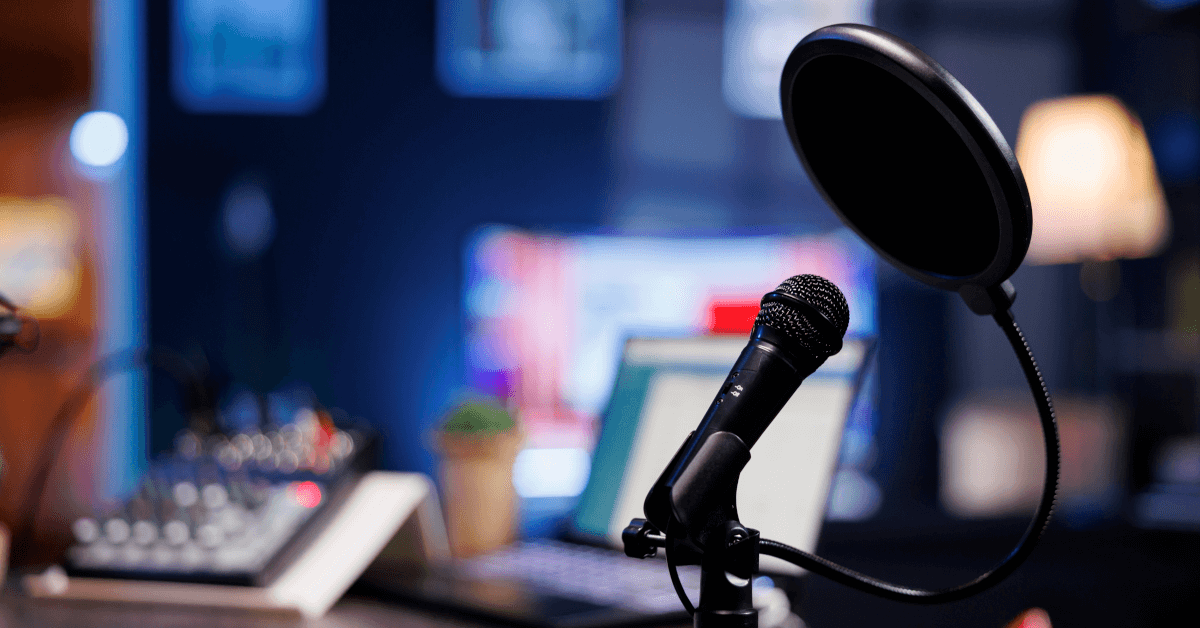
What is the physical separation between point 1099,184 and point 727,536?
2064 millimetres

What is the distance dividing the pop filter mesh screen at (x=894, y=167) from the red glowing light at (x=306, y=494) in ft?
2.15

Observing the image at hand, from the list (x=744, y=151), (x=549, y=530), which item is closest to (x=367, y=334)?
(x=549, y=530)

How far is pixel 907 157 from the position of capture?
20.2 inches

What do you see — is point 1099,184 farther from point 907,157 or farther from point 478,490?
point 907,157

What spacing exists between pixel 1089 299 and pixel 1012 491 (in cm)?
73

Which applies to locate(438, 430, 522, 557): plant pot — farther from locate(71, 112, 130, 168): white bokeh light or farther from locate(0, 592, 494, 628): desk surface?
locate(71, 112, 130, 168): white bokeh light

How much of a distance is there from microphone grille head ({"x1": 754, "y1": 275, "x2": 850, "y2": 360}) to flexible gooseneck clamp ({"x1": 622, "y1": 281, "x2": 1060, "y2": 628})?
65 millimetres

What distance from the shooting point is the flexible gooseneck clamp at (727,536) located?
44 cm

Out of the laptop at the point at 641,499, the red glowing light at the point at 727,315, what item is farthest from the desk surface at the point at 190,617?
the red glowing light at the point at 727,315

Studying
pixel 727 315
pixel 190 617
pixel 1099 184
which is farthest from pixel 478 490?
pixel 1099 184

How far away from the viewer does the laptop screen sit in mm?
789

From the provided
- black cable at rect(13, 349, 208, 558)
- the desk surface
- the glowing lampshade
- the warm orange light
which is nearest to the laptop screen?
the desk surface

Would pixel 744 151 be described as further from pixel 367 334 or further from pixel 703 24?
pixel 367 334

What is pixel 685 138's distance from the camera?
9.75 feet
